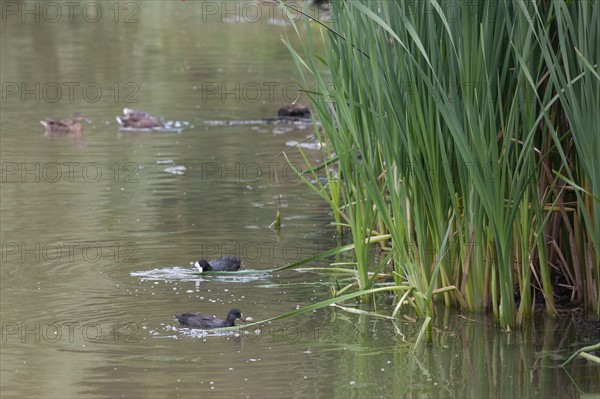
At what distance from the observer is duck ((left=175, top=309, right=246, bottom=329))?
6.88m

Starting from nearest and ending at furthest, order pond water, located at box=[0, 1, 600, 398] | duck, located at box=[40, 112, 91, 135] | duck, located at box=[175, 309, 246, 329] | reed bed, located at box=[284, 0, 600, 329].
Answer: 1. pond water, located at box=[0, 1, 600, 398]
2. reed bed, located at box=[284, 0, 600, 329]
3. duck, located at box=[175, 309, 246, 329]
4. duck, located at box=[40, 112, 91, 135]

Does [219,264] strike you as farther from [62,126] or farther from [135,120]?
[135,120]

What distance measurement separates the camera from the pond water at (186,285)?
20.0 ft

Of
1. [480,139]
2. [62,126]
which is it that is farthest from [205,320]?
[62,126]

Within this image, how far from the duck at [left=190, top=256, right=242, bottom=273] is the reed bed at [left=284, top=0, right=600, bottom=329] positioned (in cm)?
139

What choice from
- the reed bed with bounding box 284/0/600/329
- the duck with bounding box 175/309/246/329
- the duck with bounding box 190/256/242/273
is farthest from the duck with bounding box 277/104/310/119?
the duck with bounding box 175/309/246/329

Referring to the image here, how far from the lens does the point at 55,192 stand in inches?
449

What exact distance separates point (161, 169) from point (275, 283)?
186 inches

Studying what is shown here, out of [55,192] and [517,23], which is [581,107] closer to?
[517,23]

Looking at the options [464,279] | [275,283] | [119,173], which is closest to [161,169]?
[119,173]

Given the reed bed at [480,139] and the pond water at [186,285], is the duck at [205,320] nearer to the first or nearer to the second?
the pond water at [186,285]

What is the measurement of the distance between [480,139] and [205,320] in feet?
6.23

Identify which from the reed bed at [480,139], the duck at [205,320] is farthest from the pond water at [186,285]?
the reed bed at [480,139]

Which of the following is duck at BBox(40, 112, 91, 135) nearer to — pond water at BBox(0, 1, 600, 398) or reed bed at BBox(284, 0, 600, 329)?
pond water at BBox(0, 1, 600, 398)
